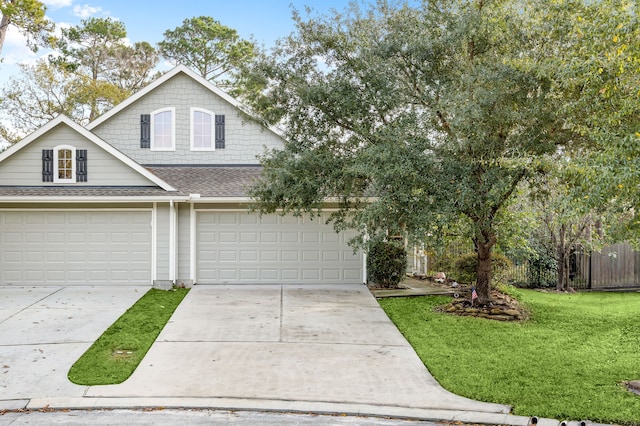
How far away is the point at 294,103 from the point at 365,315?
4.69 metres

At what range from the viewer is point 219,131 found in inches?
643

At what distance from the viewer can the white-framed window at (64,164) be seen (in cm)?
1418

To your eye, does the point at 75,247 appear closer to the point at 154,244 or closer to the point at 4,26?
the point at 154,244

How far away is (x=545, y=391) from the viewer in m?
6.81

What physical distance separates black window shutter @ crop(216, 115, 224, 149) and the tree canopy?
4.46m

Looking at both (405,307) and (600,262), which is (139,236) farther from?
(600,262)

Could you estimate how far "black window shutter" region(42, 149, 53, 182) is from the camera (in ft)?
46.5

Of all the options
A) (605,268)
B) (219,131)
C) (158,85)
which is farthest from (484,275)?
(158,85)

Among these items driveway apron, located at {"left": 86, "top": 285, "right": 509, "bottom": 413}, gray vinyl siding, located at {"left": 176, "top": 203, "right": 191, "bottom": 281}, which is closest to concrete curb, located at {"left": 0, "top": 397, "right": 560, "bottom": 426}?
driveway apron, located at {"left": 86, "top": 285, "right": 509, "bottom": 413}

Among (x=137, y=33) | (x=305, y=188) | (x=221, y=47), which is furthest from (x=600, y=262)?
(x=137, y=33)

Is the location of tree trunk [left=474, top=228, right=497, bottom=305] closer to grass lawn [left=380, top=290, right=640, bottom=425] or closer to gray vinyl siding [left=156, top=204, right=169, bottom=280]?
grass lawn [left=380, top=290, right=640, bottom=425]

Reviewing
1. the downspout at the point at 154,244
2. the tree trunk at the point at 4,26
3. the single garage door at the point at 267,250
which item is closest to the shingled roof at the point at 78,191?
the downspout at the point at 154,244

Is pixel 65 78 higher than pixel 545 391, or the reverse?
pixel 65 78

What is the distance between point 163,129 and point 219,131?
1656 mm
